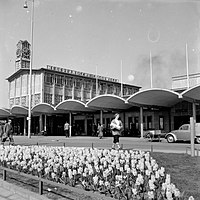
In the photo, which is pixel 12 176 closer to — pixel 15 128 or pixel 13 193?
pixel 13 193

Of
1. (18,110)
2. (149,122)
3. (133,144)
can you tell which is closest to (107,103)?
(149,122)

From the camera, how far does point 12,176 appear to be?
5938mm

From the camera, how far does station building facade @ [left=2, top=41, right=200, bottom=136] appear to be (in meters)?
26.3

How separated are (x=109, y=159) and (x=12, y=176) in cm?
225

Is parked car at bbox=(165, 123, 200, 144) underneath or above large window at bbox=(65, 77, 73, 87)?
underneath

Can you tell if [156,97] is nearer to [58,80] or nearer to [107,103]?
[107,103]

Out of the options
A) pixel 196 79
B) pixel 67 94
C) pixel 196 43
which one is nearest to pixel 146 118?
pixel 196 79

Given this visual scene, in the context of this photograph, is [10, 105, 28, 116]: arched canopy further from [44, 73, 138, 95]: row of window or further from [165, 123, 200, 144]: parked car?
[165, 123, 200, 144]: parked car

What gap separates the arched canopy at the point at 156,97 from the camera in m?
20.2

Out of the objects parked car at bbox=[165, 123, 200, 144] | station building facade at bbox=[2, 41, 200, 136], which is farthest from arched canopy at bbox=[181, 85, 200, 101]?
station building facade at bbox=[2, 41, 200, 136]

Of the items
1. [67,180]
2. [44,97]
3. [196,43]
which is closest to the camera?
[196,43]

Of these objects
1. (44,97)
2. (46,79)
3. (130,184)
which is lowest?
(130,184)

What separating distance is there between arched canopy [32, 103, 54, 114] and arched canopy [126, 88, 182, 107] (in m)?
11.2

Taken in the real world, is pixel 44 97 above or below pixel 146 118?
above
